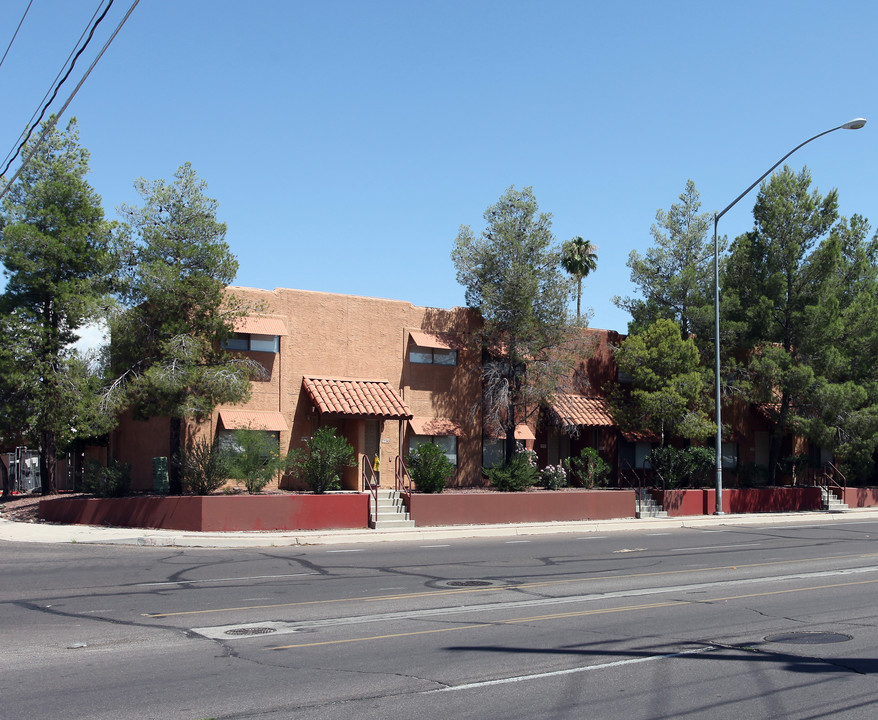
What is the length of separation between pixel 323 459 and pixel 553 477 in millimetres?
8790

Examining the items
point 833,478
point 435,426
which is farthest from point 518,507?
point 833,478

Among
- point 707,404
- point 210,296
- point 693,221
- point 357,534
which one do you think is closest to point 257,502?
point 357,534

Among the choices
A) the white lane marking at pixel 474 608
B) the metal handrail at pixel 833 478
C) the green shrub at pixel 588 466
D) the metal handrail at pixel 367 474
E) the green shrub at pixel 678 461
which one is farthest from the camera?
the metal handrail at pixel 833 478

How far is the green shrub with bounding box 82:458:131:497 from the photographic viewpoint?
930 inches

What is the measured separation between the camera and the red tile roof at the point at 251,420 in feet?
81.5

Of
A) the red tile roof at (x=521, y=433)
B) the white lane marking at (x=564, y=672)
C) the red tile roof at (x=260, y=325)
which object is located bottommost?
the white lane marking at (x=564, y=672)

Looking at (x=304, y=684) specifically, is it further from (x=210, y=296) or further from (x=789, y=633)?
(x=210, y=296)

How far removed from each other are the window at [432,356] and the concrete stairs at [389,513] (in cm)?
499

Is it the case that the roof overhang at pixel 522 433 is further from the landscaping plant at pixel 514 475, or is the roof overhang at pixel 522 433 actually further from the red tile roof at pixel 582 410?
the landscaping plant at pixel 514 475

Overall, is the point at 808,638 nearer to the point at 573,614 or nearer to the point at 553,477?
the point at 573,614

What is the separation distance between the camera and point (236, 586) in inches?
539

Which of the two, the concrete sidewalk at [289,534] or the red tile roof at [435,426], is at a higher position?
the red tile roof at [435,426]

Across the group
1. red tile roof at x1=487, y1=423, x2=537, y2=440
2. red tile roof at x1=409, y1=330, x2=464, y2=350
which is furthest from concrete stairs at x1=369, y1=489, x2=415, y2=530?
red tile roof at x1=409, y1=330, x2=464, y2=350

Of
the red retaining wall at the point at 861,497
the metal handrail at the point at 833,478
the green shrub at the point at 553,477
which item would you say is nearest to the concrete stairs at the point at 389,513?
the green shrub at the point at 553,477
